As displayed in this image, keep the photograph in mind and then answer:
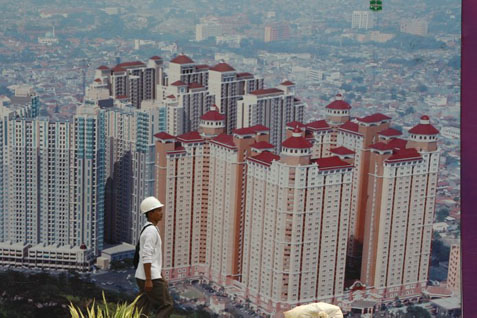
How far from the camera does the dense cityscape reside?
22.2 ft

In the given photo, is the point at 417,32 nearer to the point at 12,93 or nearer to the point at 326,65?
the point at 326,65

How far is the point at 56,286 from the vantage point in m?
7.27

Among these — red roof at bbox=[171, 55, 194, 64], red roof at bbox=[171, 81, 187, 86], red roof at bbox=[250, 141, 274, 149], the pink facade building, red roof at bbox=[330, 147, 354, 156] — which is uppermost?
red roof at bbox=[171, 55, 194, 64]

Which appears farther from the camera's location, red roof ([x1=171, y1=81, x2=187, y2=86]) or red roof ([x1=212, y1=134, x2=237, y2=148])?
red roof ([x1=171, y1=81, x2=187, y2=86])

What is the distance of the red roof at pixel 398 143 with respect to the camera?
22.5 feet

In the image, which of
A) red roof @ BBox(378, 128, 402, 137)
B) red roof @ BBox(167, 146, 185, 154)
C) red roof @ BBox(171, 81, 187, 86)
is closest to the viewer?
red roof @ BBox(378, 128, 402, 137)

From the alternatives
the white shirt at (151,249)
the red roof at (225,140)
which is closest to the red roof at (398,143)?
the red roof at (225,140)

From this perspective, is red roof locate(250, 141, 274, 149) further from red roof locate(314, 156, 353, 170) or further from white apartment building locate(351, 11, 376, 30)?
white apartment building locate(351, 11, 376, 30)

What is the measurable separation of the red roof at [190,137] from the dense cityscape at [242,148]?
2 cm

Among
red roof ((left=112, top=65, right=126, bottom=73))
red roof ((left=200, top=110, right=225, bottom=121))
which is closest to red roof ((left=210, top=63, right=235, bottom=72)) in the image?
red roof ((left=200, top=110, right=225, bottom=121))

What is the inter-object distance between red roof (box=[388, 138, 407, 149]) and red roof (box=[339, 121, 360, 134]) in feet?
1.09

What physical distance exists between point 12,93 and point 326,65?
2.81m

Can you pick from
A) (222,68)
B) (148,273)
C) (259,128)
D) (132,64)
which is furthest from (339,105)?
(148,273)

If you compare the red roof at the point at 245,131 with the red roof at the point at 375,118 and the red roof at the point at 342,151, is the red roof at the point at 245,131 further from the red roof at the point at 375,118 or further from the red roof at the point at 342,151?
the red roof at the point at 375,118
